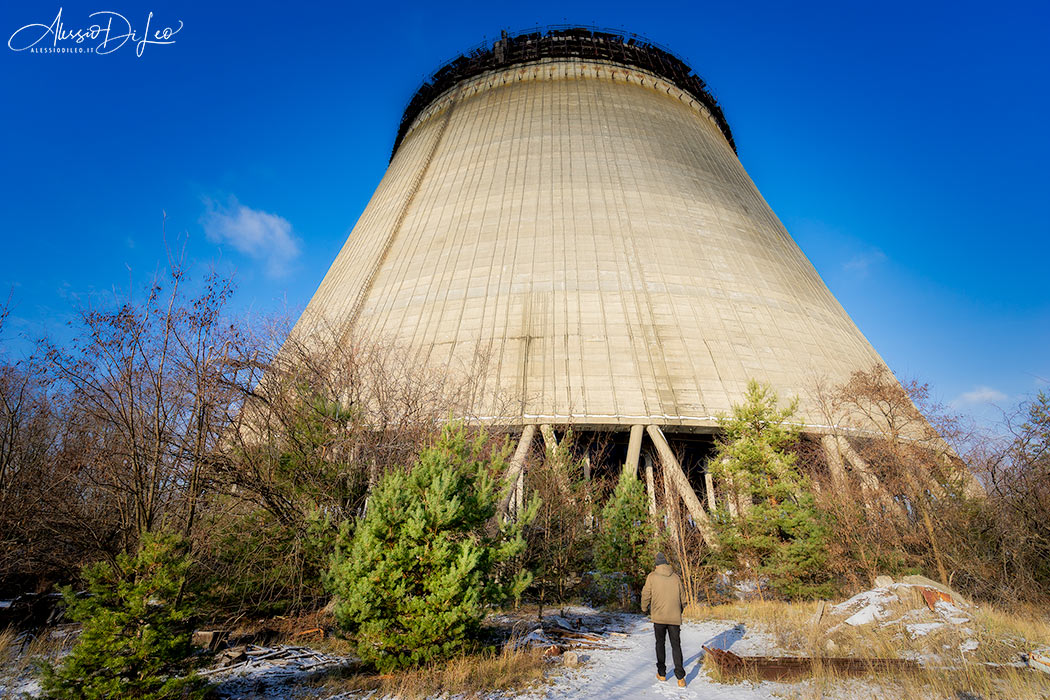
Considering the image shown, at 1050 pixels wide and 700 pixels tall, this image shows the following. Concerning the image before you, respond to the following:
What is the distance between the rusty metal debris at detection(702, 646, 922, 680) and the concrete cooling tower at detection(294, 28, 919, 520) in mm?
5588

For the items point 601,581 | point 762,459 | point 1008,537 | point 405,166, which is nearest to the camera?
point 1008,537

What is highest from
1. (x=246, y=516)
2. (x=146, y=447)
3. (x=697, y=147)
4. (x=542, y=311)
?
(x=697, y=147)

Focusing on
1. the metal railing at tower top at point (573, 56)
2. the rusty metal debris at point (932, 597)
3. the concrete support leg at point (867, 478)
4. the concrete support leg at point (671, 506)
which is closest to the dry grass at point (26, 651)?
the concrete support leg at point (671, 506)

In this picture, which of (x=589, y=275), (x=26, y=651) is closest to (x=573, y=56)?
Result: (x=589, y=275)

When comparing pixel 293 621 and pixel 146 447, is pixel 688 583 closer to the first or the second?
pixel 293 621

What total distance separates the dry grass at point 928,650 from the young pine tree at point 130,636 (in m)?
4.49

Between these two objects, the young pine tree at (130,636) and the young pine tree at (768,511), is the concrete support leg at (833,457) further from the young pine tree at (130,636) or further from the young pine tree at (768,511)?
the young pine tree at (130,636)

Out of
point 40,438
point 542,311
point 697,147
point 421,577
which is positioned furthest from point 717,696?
point 697,147

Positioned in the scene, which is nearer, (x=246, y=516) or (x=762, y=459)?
(x=246, y=516)

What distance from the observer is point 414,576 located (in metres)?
4.84

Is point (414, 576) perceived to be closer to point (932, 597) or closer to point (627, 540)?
point (627, 540)

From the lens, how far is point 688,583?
9211mm

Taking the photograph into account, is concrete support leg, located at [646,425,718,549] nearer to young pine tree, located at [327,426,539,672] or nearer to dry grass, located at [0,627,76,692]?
young pine tree, located at [327,426,539,672]

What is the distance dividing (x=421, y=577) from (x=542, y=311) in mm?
8361
